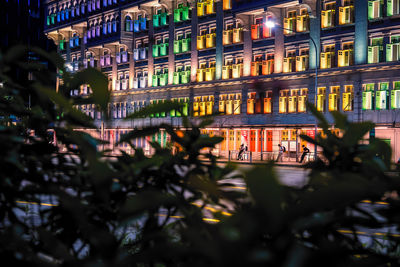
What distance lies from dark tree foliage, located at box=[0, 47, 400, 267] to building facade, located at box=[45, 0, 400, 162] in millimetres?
20502

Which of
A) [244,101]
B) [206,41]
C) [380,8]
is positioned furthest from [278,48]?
[380,8]

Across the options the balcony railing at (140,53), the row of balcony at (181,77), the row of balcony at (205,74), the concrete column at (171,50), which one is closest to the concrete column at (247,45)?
the row of balcony at (205,74)

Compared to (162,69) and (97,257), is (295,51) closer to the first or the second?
(162,69)

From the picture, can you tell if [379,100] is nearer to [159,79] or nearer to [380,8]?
[380,8]

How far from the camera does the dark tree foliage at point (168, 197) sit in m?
0.75

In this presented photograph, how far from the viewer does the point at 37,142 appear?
1430 mm

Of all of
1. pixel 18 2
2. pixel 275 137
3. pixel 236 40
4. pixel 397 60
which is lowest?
pixel 275 137

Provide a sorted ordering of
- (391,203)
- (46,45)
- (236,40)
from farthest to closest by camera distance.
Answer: (46,45) < (236,40) < (391,203)

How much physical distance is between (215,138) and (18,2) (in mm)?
60269

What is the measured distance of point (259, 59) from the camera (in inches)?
1184

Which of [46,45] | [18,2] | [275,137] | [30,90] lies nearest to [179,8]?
[275,137]

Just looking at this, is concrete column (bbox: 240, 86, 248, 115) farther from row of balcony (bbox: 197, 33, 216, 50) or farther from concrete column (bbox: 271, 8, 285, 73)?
row of balcony (bbox: 197, 33, 216, 50)

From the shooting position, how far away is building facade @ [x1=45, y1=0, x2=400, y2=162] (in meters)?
24.6

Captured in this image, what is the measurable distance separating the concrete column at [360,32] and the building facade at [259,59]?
0.19 ft
